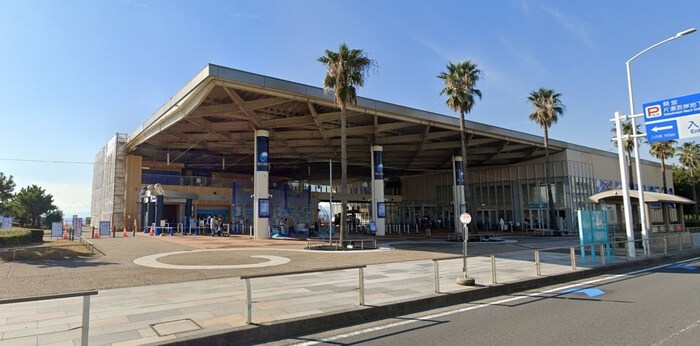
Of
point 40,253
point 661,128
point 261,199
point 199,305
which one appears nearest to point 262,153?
point 261,199

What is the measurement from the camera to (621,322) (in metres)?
6.71

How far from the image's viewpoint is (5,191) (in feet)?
173

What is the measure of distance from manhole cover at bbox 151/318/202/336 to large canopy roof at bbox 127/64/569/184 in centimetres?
1767

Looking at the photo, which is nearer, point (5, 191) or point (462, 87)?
point (462, 87)

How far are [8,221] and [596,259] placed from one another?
3577 cm

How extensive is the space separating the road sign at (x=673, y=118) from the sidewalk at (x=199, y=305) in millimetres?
9922

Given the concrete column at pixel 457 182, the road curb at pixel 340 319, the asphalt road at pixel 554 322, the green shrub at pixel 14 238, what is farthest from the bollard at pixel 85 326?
the concrete column at pixel 457 182

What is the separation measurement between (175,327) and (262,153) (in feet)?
81.2

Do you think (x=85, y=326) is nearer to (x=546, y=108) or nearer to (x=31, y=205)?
(x=546, y=108)

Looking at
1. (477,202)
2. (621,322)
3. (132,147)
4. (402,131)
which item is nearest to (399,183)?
(477,202)

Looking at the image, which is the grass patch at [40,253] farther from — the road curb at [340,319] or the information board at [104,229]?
the road curb at [340,319]

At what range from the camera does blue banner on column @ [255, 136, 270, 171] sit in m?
29.9

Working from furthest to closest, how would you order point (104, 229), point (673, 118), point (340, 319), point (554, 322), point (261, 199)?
1. point (104, 229)
2. point (261, 199)
3. point (673, 118)
4. point (340, 319)
5. point (554, 322)

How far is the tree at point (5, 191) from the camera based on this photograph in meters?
52.5
